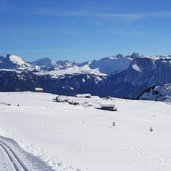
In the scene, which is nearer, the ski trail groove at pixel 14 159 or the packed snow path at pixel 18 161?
the packed snow path at pixel 18 161

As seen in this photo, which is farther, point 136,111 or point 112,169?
point 136,111

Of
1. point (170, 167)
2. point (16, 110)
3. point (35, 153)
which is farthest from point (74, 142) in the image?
point (16, 110)

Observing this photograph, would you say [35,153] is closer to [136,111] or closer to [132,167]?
[132,167]

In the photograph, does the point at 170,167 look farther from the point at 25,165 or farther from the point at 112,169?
the point at 25,165

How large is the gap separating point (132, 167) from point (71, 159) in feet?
13.9

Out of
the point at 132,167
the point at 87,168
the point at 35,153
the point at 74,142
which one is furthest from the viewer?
the point at 74,142

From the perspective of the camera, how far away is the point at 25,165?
24453mm

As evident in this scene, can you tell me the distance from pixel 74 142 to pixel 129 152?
8087 mm

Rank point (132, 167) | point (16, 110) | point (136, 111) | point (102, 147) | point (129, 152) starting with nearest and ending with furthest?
point (132, 167) → point (129, 152) → point (102, 147) → point (16, 110) → point (136, 111)

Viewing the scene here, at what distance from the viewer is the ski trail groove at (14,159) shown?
77.4 ft

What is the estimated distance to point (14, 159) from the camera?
26.7m

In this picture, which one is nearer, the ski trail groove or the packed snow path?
the packed snow path

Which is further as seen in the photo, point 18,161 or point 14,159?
point 14,159

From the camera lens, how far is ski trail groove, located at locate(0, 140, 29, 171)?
23.6 meters
